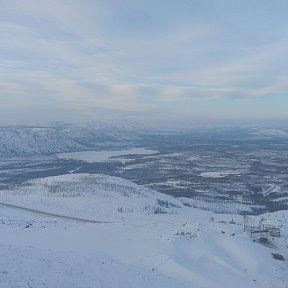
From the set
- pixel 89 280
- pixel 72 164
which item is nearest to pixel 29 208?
pixel 89 280

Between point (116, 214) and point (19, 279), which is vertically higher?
point (19, 279)

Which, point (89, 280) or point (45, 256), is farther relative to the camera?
point (45, 256)

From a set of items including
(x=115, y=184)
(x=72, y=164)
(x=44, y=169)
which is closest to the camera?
(x=115, y=184)

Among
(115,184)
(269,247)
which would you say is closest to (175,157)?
(115,184)

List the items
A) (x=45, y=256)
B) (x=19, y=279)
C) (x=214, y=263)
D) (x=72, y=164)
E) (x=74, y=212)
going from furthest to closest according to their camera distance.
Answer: (x=72, y=164) → (x=74, y=212) → (x=214, y=263) → (x=45, y=256) → (x=19, y=279)

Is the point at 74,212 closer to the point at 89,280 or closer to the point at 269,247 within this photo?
the point at 269,247

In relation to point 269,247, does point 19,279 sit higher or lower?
higher

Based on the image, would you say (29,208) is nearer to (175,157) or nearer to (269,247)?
(269,247)

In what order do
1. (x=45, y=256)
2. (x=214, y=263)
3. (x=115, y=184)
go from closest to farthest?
1. (x=45, y=256)
2. (x=214, y=263)
3. (x=115, y=184)

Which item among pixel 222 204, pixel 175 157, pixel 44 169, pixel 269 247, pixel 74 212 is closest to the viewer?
pixel 269 247
